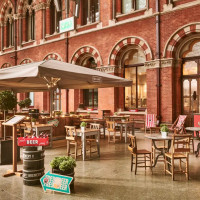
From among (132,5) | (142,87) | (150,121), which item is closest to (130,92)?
(142,87)

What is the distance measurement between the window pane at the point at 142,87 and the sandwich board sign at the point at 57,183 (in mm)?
9334

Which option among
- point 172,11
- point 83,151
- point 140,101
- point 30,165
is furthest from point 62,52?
point 30,165

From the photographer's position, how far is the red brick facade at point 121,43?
1097 centimetres

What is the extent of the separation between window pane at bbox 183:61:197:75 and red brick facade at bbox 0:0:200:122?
37 centimetres

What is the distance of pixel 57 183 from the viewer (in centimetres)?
407

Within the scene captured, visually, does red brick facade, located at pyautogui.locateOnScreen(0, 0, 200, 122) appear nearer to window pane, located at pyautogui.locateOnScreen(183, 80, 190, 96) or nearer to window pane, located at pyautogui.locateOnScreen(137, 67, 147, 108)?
window pane, located at pyautogui.locateOnScreen(183, 80, 190, 96)

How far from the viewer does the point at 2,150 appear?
6.16 meters

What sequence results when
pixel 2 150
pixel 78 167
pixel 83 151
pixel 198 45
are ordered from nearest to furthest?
1. pixel 78 167
2. pixel 2 150
3. pixel 83 151
4. pixel 198 45

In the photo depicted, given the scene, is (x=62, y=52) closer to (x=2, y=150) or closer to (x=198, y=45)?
(x=198, y=45)

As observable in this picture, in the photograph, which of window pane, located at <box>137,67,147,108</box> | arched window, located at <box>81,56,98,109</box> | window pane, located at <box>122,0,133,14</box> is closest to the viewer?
window pane, located at <box>137,67,147,108</box>

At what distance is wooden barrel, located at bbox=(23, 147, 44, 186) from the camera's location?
4.51 m

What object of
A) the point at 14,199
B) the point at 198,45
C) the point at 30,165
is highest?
the point at 198,45

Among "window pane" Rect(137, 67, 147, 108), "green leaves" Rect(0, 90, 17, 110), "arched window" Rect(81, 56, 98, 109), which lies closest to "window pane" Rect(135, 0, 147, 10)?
"window pane" Rect(137, 67, 147, 108)

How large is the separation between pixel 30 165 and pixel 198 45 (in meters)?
9.53
